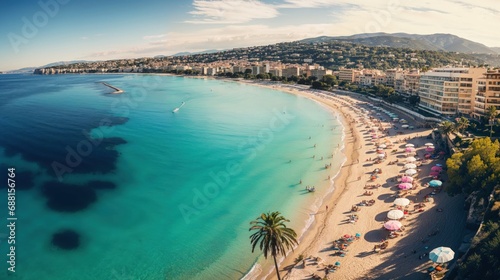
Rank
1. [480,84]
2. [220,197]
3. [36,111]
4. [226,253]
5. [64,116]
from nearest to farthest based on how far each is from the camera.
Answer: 1. [226,253]
2. [220,197]
3. [480,84]
4. [64,116]
5. [36,111]

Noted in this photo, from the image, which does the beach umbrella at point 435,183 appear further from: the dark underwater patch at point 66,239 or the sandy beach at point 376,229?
the dark underwater patch at point 66,239

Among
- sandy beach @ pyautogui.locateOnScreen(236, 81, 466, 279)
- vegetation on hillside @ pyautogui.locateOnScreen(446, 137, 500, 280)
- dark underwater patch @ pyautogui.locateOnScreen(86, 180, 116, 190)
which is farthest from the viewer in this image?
dark underwater patch @ pyautogui.locateOnScreen(86, 180, 116, 190)

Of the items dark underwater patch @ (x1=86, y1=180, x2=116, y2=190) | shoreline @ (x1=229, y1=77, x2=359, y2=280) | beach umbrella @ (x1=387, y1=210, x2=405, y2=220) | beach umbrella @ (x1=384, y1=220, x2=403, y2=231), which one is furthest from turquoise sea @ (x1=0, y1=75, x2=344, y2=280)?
beach umbrella @ (x1=387, y1=210, x2=405, y2=220)

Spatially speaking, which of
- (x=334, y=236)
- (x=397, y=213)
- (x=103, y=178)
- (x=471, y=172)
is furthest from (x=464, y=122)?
(x=103, y=178)

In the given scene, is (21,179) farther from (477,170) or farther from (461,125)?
(461,125)

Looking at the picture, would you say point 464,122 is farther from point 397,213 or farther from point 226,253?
point 226,253

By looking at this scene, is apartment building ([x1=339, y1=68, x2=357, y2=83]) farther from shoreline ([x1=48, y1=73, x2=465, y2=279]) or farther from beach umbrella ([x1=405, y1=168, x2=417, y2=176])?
beach umbrella ([x1=405, y1=168, x2=417, y2=176])

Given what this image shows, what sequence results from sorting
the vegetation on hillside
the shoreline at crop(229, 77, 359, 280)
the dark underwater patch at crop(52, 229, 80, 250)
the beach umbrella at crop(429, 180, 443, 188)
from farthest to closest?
the beach umbrella at crop(429, 180, 443, 188), the dark underwater patch at crop(52, 229, 80, 250), the shoreline at crop(229, 77, 359, 280), the vegetation on hillside

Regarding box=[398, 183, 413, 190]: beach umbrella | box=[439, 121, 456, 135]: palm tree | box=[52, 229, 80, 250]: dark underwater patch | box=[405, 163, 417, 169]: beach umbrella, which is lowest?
box=[52, 229, 80, 250]: dark underwater patch
